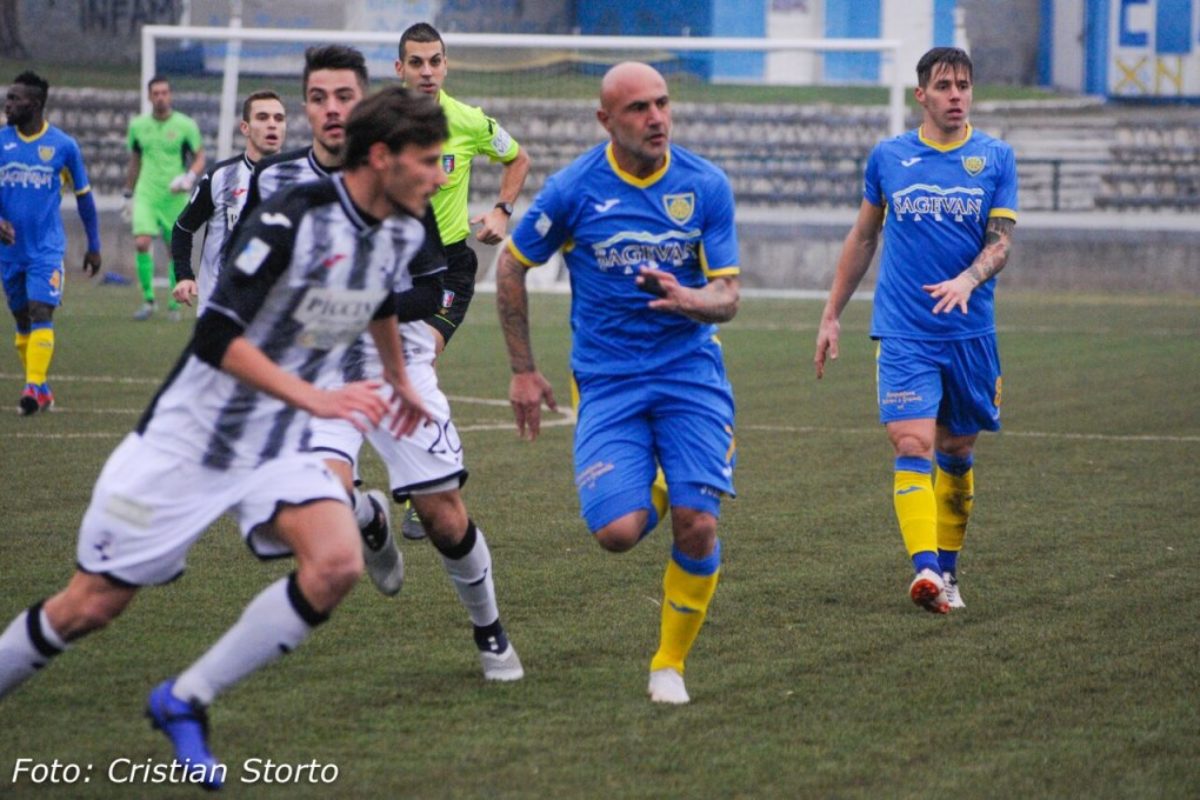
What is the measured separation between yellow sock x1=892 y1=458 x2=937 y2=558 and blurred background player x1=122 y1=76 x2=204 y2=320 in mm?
14202

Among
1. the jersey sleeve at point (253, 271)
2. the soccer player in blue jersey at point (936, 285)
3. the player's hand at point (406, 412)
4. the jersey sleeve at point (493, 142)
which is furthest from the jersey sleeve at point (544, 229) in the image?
the jersey sleeve at point (493, 142)

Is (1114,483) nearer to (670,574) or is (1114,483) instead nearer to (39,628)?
(670,574)

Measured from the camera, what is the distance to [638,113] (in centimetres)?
571

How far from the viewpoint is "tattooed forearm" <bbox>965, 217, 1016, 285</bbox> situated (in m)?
7.32

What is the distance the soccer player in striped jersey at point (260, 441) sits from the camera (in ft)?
15.4

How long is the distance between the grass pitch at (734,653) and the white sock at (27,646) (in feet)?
0.94

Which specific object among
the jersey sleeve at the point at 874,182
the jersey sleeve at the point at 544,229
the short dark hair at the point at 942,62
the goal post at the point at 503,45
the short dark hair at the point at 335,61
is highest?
the goal post at the point at 503,45

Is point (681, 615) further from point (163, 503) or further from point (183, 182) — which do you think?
point (183, 182)

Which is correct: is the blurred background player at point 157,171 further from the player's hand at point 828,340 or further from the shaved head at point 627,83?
the shaved head at point 627,83

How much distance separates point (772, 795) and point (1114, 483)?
6.29m

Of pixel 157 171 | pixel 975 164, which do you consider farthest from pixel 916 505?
pixel 157 171

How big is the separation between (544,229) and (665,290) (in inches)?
23.1

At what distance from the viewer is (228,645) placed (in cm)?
472

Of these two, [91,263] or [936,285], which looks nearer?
[936,285]
